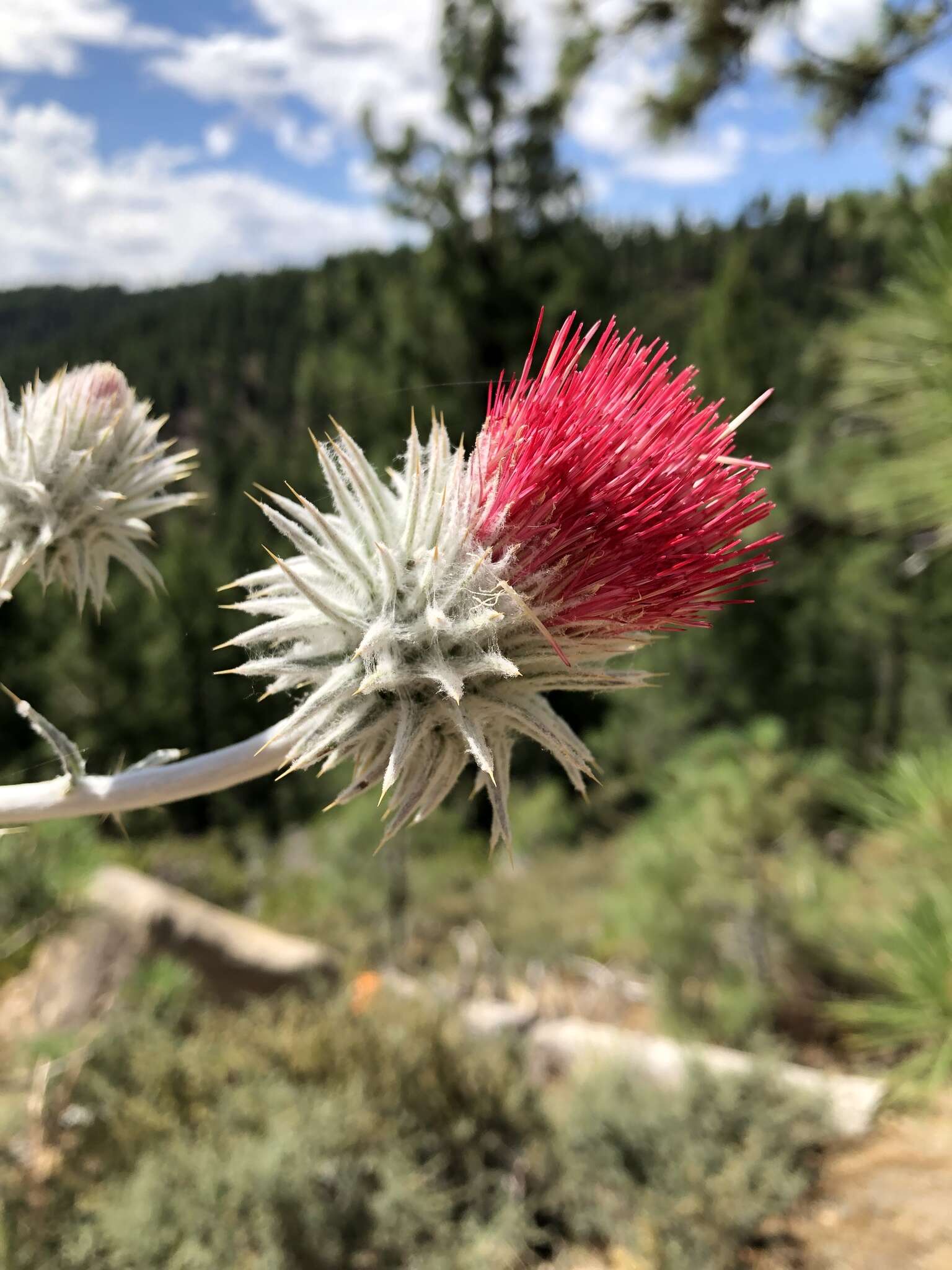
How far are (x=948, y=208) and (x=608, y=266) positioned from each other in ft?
56.8

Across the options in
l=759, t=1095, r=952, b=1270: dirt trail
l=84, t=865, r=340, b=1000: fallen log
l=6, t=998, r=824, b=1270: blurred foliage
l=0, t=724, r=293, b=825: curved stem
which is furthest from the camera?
l=84, t=865, r=340, b=1000: fallen log

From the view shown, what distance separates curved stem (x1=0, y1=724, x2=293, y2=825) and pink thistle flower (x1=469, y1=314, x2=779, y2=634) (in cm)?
52

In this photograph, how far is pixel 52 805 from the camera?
131 cm

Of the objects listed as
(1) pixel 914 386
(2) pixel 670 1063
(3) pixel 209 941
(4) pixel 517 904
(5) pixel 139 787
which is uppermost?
(1) pixel 914 386

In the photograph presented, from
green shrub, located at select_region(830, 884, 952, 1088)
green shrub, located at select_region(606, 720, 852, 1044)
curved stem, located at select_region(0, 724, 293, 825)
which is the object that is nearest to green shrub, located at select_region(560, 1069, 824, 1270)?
green shrub, located at select_region(606, 720, 852, 1044)

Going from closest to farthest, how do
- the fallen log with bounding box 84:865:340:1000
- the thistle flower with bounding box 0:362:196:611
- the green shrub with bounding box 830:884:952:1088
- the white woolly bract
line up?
the white woolly bract
the thistle flower with bounding box 0:362:196:611
the green shrub with bounding box 830:884:952:1088
the fallen log with bounding box 84:865:340:1000

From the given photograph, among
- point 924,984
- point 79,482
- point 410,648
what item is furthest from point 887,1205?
point 79,482

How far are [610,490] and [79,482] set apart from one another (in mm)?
1225

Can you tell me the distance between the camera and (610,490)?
1.40 m

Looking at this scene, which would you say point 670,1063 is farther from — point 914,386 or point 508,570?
point 508,570

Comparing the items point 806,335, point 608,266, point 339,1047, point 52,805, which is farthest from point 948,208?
point 806,335

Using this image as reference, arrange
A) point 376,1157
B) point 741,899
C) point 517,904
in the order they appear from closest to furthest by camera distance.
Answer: point 376,1157, point 741,899, point 517,904

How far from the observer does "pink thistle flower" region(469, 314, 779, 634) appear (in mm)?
1378

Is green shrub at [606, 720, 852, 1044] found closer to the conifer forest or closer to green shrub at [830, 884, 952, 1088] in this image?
the conifer forest
